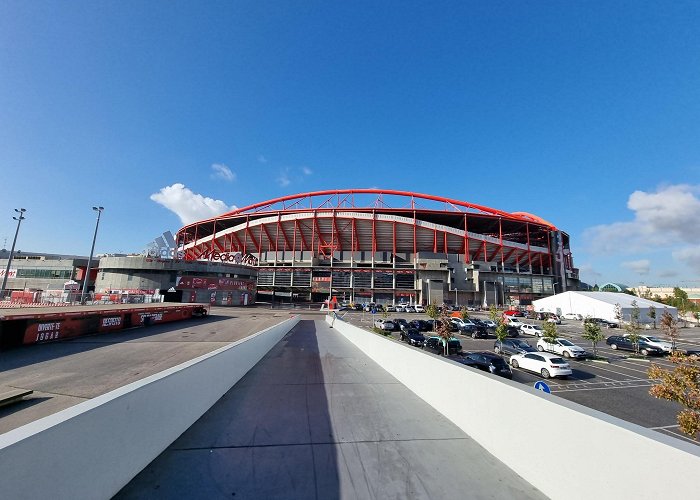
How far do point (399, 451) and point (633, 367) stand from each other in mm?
23999

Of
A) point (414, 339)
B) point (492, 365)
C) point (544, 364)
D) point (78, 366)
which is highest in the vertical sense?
point (414, 339)

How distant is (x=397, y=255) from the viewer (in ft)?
273

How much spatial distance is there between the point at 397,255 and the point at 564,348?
60842 mm

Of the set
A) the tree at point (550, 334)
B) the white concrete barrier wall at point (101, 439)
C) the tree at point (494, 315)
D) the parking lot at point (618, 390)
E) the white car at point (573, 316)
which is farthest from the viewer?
the white car at point (573, 316)

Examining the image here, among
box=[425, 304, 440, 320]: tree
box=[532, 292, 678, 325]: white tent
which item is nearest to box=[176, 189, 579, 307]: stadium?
box=[532, 292, 678, 325]: white tent

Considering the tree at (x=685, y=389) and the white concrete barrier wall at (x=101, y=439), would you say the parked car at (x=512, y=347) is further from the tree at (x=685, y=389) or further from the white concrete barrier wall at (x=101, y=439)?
the white concrete barrier wall at (x=101, y=439)

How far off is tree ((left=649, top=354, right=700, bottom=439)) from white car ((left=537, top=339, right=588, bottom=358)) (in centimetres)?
1885

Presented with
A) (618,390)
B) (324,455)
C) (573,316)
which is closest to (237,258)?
(573,316)

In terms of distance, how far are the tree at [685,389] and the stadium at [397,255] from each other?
228ft

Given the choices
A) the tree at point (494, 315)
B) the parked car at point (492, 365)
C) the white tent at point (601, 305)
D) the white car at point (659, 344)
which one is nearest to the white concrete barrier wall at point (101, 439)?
the parked car at point (492, 365)

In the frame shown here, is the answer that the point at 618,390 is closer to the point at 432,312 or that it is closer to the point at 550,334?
the point at 550,334

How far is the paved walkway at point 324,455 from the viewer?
399 cm

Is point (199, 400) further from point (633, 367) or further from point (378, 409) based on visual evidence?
point (633, 367)

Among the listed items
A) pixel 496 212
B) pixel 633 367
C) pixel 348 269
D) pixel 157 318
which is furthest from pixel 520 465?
pixel 496 212
